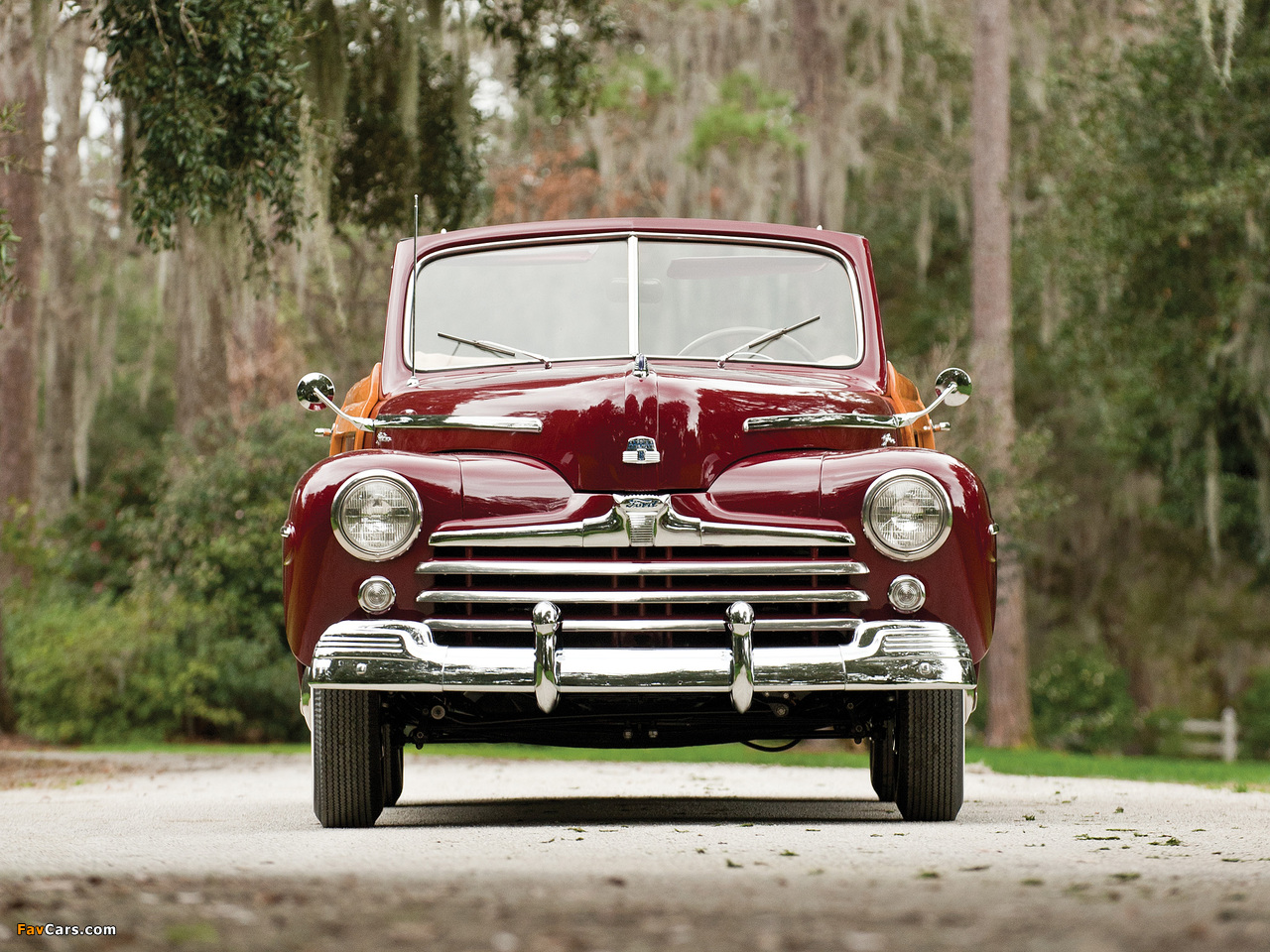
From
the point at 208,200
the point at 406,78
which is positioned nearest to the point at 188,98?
the point at 208,200

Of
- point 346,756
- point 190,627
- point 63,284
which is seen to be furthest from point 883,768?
point 63,284

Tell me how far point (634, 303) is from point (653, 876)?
2976 millimetres

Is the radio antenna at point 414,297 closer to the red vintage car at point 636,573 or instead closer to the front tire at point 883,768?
the red vintage car at point 636,573

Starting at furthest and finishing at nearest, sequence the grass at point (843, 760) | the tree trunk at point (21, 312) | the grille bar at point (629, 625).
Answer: the tree trunk at point (21, 312) < the grass at point (843, 760) < the grille bar at point (629, 625)

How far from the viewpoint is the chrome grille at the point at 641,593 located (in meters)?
5.29

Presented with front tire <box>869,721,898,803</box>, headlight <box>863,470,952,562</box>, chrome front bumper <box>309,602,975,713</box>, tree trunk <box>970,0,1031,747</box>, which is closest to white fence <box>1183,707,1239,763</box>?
tree trunk <box>970,0,1031,747</box>

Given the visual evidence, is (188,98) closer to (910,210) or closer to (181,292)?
(181,292)

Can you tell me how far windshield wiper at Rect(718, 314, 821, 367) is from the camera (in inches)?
254

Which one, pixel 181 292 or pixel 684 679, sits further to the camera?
pixel 181 292

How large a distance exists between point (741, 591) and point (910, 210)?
71.6 feet

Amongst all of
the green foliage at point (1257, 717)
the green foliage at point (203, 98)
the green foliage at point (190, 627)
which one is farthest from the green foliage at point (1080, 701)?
the green foliage at point (203, 98)

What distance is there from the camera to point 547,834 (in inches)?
210

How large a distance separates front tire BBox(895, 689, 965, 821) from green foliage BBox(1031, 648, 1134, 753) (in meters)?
22.5

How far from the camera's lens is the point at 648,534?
539 cm
